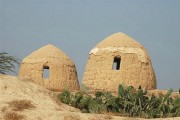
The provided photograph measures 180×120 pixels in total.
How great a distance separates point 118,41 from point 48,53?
5.21 metres

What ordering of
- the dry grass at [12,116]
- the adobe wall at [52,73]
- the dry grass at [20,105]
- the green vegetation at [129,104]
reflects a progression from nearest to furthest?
the dry grass at [12,116]
the dry grass at [20,105]
the green vegetation at [129,104]
the adobe wall at [52,73]

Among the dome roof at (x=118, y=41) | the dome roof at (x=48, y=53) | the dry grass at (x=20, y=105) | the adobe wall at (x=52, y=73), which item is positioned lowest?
the dry grass at (x=20, y=105)

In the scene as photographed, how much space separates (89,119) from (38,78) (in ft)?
57.6

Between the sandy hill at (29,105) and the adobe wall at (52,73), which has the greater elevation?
the adobe wall at (52,73)

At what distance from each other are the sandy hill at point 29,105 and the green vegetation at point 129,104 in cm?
59

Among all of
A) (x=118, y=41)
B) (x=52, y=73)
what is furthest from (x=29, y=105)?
(x=52, y=73)

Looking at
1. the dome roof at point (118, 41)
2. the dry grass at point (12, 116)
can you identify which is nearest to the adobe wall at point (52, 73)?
the dome roof at point (118, 41)

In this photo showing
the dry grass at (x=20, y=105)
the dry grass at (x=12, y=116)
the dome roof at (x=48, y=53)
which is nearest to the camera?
the dry grass at (x=12, y=116)

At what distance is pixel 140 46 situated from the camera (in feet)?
86.2

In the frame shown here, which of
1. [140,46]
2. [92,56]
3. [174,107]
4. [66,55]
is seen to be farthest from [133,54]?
[174,107]

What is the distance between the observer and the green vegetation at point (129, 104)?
39.2 feet

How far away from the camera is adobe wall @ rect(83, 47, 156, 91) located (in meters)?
25.1

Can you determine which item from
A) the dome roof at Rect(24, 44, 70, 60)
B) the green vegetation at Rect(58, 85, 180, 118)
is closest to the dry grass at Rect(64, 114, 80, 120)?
the green vegetation at Rect(58, 85, 180, 118)

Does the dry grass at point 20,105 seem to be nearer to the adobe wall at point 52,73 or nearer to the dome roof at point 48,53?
the adobe wall at point 52,73
